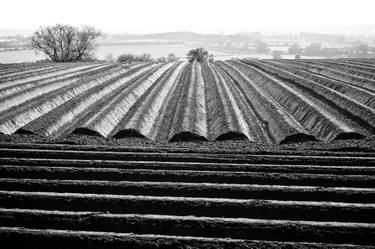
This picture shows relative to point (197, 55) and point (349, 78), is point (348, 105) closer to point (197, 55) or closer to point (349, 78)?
point (349, 78)

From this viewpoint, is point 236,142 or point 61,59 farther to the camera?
point 61,59

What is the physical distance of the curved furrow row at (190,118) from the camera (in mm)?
13086

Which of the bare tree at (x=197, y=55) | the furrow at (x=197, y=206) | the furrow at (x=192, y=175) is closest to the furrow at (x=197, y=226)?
the furrow at (x=197, y=206)

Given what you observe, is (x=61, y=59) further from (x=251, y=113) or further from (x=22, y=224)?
(x=22, y=224)

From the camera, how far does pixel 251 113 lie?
54.6 feet

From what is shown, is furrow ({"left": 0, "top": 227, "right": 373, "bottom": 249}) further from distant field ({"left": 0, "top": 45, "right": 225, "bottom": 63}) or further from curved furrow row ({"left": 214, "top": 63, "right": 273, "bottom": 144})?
distant field ({"left": 0, "top": 45, "right": 225, "bottom": 63})

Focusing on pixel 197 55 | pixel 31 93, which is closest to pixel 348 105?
pixel 31 93

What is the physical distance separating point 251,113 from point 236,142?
4.42 metres

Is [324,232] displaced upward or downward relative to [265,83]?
downward

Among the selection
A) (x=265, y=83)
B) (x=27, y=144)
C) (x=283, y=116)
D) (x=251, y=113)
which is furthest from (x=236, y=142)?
(x=265, y=83)

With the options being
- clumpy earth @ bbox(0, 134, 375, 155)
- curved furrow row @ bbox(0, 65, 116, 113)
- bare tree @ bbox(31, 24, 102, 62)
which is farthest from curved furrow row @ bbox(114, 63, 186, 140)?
bare tree @ bbox(31, 24, 102, 62)

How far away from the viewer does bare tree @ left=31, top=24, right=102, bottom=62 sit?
52031mm

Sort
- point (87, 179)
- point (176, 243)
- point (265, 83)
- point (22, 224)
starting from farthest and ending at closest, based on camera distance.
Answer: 1. point (265, 83)
2. point (87, 179)
3. point (22, 224)
4. point (176, 243)

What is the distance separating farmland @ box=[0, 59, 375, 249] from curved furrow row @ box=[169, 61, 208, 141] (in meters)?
0.08
